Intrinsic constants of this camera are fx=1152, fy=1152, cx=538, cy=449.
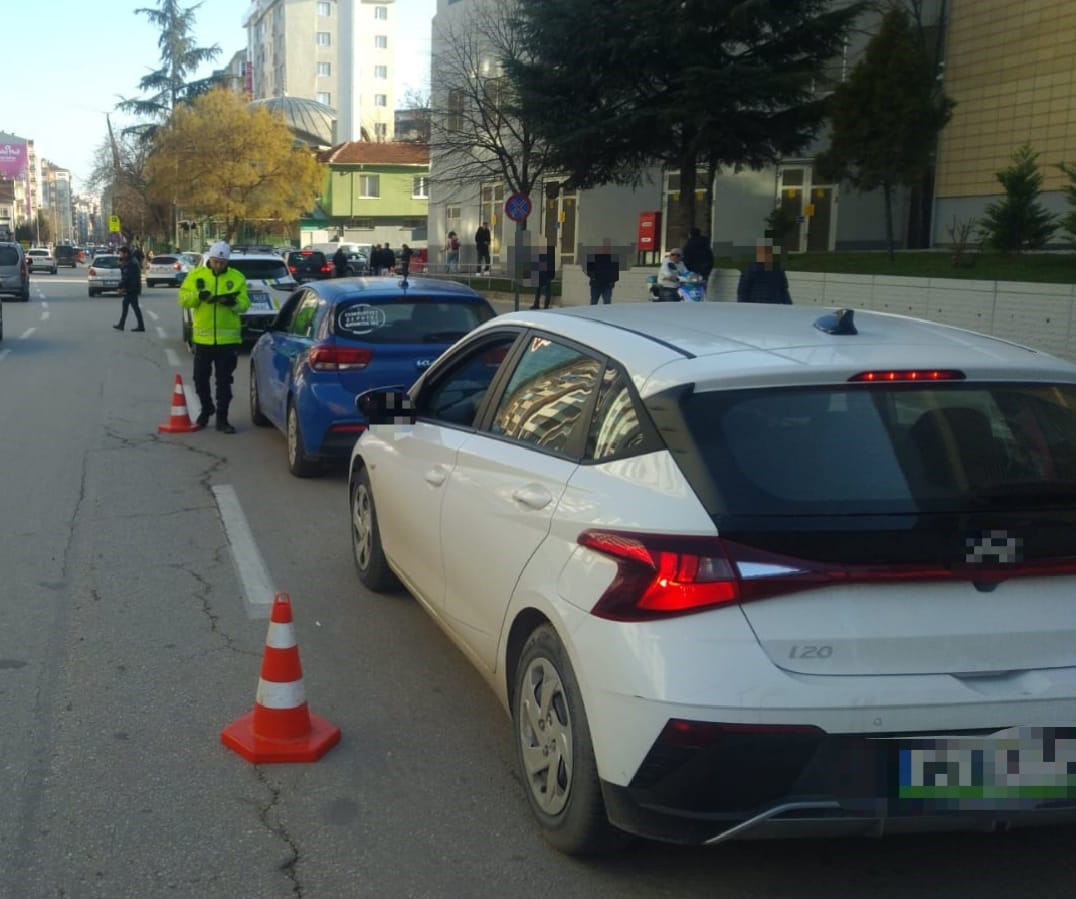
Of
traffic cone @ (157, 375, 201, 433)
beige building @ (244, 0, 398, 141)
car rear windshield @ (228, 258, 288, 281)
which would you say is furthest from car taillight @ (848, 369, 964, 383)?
beige building @ (244, 0, 398, 141)

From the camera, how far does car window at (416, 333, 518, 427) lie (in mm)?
4863

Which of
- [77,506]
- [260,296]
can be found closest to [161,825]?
[77,506]

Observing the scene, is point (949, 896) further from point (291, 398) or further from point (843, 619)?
point (291, 398)

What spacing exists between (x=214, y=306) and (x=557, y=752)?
871 cm

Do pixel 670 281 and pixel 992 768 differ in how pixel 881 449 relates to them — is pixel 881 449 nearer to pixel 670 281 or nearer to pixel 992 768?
pixel 992 768

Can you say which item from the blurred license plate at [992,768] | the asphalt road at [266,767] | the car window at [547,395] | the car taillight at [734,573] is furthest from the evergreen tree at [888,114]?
the blurred license plate at [992,768]

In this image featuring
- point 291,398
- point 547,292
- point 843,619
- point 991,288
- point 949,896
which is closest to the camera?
point 843,619

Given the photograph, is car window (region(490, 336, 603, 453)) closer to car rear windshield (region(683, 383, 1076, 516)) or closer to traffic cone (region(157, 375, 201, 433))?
car rear windshield (region(683, 383, 1076, 516))

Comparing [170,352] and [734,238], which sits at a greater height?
[734,238]

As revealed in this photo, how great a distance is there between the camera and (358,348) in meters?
9.13

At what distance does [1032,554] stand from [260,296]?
1829 cm

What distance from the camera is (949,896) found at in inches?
133

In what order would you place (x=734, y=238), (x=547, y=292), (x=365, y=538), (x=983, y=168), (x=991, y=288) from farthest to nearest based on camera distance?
(x=734, y=238) → (x=983, y=168) → (x=547, y=292) → (x=991, y=288) → (x=365, y=538)

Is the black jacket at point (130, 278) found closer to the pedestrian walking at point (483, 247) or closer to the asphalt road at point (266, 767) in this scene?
the pedestrian walking at point (483, 247)
